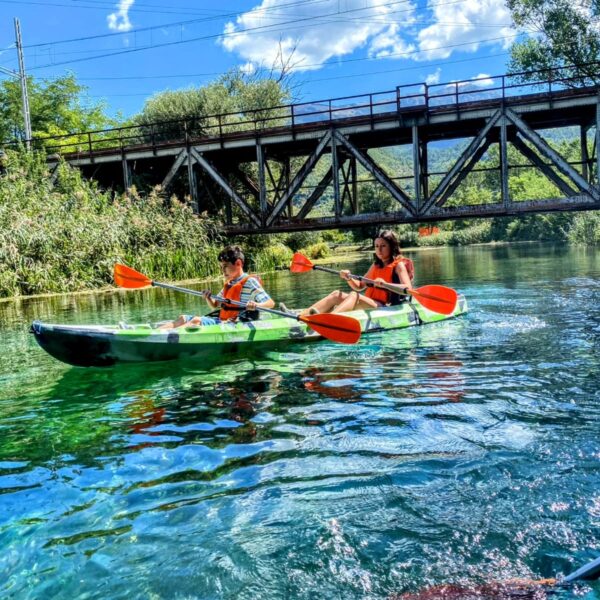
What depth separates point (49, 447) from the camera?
443cm

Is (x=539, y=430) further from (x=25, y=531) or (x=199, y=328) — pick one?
(x=199, y=328)

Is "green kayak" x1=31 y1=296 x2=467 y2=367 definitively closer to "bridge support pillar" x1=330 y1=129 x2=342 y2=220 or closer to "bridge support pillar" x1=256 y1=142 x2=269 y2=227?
"bridge support pillar" x1=330 y1=129 x2=342 y2=220

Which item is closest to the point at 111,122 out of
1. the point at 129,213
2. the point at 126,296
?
the point at 129,213

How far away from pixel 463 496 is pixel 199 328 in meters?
4.29

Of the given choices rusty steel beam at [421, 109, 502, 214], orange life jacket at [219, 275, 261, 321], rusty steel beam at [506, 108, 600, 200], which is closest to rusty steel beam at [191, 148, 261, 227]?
rusty steel beam at [421, 109, 502, 214]

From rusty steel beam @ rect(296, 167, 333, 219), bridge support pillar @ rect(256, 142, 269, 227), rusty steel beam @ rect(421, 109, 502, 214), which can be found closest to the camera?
rusty steel beam @ rect(421, 109, 502, 214)

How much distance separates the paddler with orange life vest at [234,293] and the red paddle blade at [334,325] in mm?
662

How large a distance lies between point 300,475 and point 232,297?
426 cm

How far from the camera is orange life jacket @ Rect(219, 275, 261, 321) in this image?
303 inches

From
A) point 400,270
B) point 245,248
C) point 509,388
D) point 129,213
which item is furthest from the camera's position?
point 245,248

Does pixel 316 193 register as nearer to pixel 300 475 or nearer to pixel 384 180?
pixel 384 180

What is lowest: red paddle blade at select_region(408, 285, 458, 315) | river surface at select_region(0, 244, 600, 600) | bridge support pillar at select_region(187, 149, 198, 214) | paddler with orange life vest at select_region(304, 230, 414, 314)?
river surface at select_region(0, 244, 600, 600)

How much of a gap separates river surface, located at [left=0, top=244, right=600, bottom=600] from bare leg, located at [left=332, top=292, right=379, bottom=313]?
1514 mm

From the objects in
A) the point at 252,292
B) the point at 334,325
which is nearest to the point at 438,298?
the point at 334,325
